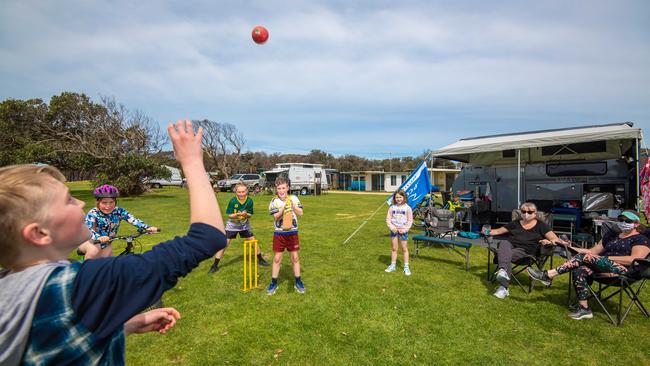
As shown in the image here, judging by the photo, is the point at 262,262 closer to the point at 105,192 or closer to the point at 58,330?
the point at 105,192

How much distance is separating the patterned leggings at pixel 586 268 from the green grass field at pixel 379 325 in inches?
16.3

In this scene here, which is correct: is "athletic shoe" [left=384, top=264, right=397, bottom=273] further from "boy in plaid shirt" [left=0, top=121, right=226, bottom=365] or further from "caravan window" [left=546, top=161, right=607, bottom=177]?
"caravan window" [left=546, top=161, right=607, bottom=177]

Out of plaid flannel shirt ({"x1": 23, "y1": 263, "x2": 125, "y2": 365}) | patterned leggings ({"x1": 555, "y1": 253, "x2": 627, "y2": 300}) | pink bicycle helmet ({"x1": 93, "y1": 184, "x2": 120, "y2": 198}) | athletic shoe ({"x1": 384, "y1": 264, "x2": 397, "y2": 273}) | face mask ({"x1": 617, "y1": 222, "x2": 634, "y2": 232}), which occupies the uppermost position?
pink bicycle helmet ({"x1": 93, "y1": 184, "x2": 120, "y2": 198})

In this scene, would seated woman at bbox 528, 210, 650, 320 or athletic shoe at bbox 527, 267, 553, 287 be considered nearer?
seated woman at bbox 528, 210, 650, 320

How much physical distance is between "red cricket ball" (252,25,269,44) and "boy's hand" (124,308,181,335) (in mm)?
3413

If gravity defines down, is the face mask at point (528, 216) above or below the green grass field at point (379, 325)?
above

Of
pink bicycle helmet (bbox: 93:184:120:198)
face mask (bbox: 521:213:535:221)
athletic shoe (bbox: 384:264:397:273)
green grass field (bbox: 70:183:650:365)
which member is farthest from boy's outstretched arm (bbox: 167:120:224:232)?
face mask (bbox: 521:213:535:221)

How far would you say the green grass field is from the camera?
353 cm

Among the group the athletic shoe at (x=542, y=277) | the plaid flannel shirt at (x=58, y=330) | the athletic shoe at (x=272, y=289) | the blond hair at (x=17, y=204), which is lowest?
the athletic shoe at (x=272, y=289)

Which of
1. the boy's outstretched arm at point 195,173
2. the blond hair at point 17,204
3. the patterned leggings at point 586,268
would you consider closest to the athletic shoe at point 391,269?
the patterned leggings at point 586,268

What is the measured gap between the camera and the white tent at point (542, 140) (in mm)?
7586

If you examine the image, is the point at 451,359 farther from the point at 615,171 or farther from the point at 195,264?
the point at 615,171

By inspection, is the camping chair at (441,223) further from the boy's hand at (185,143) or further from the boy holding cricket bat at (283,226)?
the boy's hand at (185,143)

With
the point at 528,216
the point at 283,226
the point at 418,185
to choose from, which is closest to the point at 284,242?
the point at 283,226
